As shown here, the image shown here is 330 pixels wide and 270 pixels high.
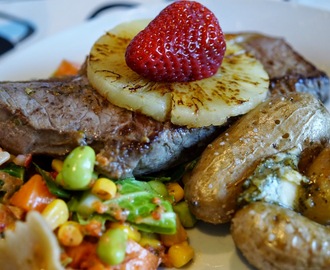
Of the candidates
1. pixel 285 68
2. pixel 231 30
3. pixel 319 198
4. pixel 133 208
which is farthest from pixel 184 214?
pixel 231 30

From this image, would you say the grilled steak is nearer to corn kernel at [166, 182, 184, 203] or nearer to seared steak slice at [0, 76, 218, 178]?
seared steak slice at [0, 76, 218, 178]

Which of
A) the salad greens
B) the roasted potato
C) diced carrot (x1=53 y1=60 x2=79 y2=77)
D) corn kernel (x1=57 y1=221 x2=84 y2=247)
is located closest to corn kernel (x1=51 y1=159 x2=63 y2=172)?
the salad greens

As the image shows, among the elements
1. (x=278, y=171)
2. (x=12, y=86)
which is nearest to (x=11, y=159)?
(x=12, y=86)

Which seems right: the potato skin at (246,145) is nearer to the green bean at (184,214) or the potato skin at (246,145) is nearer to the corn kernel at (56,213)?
the green bean at (184,214)

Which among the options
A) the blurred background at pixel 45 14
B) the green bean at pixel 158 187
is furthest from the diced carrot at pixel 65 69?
the green bean at pixel 158 187

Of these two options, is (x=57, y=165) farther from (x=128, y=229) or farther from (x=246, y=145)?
(x=246, y=145)

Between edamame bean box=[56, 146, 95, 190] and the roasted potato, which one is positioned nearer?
edamame bean box=[56, 146, 95, 190]

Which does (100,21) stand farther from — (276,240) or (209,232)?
(276,240)
